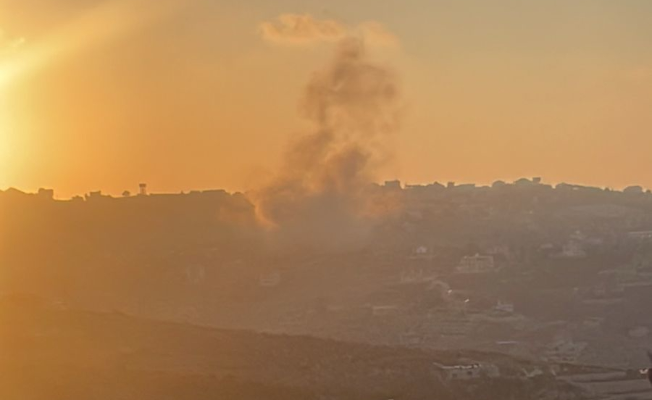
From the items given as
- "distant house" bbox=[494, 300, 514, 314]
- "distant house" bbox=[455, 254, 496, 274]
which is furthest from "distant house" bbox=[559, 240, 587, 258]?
"distant house" bbox=[494, 300, 514, 314]

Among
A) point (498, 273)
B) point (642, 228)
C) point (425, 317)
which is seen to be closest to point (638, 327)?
point (425, 317)

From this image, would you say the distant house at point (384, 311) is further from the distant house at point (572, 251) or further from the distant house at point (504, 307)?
the distant house at point (572, 251)

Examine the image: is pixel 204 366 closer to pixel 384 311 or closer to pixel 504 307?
pixel 384 311

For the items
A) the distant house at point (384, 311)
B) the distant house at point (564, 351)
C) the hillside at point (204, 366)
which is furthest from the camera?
the distant house at point (384, 311)

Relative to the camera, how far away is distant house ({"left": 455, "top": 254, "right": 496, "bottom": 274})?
49719mm

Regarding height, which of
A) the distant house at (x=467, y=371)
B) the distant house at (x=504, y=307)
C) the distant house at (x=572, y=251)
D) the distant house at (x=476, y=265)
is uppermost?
the distant house at (x=572, y=251)

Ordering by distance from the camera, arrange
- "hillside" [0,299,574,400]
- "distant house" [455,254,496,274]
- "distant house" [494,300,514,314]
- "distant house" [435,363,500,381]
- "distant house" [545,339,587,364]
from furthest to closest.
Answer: "distant house" [455,254,496,274]
"distant house" [494,300,514,314]
"distant house" [545,339,587,364]
"distant house" [435,363,500,381]
"hillside" [0,299,574,400]

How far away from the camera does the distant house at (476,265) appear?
1957 inches

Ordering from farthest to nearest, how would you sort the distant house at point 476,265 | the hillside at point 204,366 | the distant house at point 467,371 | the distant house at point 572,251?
1. the distant house at point 572,251
2. the distant house at point 476,265
3. the distant house at point 467,371
4. the hillside at point 204,366

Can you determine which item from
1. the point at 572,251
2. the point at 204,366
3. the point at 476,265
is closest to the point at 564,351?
the point at 204,366

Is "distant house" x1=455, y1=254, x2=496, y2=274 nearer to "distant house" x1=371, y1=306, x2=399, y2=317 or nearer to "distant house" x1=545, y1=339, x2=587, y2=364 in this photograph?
"distant house" x1=371, y1=306, x2=399, y2=317

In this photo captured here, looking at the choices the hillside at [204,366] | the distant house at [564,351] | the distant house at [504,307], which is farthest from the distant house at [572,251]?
the hillside at [204,366]

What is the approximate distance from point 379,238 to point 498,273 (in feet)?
35.0

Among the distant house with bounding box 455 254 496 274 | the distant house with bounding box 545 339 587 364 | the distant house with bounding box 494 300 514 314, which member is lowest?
the distant house with bounding box 545 339 587 364
